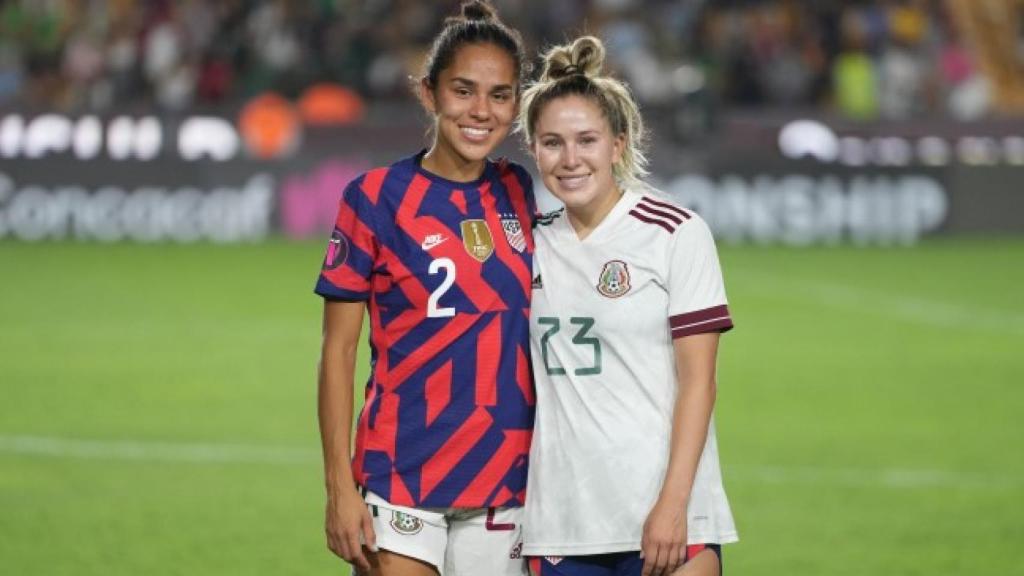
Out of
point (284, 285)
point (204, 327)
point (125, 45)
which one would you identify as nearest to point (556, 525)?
point (204, 327)

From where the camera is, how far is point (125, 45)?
26109 mm

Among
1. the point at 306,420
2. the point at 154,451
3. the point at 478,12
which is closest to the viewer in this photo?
the point at 478,12

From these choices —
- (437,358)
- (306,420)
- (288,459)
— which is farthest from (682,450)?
(306,420)

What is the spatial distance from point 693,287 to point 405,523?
99 cm

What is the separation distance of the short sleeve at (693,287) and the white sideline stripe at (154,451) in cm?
586

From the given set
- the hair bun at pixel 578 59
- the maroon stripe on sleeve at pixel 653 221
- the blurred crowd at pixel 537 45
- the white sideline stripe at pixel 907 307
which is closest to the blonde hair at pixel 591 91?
the hair bun at pixel 578 59

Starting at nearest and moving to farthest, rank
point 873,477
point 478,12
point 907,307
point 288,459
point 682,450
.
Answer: point 682,450, point 478,12, point 873,477, point 288,459, point 907,307

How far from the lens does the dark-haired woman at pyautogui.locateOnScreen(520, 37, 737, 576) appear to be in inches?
187

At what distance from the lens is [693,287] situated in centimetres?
476

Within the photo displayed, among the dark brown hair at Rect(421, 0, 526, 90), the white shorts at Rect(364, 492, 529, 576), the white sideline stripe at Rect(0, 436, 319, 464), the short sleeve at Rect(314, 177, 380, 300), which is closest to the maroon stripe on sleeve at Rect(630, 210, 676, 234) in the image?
the dark brown hair at Rect(421, 0, 526, 90)

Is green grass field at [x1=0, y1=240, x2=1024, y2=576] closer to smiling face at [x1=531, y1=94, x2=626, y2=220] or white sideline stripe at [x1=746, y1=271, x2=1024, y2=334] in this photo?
white sideline stripe at [x1=746, y1=271, x2=1024, y2=334]

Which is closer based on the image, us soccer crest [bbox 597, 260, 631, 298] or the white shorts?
us soccer crest [bbox 597, 260, 631, 298]

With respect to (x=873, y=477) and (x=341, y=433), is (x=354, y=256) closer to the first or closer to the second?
(x=341, y=433)

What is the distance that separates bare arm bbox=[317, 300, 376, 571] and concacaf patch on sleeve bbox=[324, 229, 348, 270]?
101 mm
